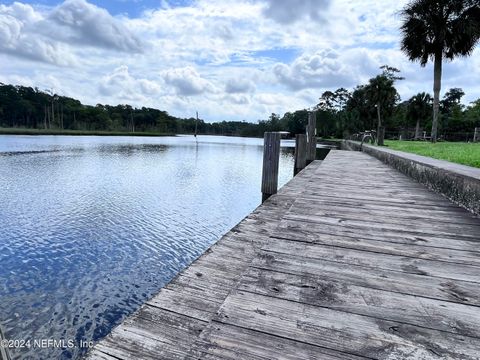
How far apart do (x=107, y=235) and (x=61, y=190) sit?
5.23 m

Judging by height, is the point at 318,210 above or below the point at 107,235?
above

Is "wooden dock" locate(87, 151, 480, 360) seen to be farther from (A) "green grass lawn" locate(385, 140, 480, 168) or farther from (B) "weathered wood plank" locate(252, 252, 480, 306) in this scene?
(A) "green grass lawn" locate(385, 140, 480, 168)

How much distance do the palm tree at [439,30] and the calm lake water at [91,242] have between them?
1596cm

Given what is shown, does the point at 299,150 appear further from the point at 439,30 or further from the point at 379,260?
the point at 439,30

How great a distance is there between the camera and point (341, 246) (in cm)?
213

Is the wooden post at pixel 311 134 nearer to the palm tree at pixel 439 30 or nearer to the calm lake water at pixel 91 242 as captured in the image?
the calm lake water at pixel 91 242

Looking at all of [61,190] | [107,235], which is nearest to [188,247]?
[107,235]

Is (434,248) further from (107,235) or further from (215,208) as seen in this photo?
(215,208)

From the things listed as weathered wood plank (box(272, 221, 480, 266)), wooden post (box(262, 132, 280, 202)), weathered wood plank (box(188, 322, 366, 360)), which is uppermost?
wooden post (box(262, 132, 280, 202))

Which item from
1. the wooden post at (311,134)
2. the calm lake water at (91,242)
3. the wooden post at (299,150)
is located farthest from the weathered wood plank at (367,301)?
the wooden post at (311,134)

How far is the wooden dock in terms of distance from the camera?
43.5 inches

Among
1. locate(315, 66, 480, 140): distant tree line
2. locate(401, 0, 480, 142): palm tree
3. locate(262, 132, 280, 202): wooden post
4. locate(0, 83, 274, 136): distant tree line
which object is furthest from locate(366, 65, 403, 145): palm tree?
locate(0, 83, 274, 136): distant tree line

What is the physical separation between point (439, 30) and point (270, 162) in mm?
20211

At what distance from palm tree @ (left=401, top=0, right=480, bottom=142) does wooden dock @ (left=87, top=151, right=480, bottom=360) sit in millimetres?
19458
